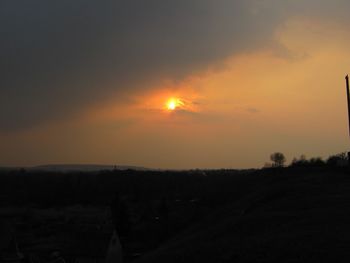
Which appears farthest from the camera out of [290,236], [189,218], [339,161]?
[189,218]

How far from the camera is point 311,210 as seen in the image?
21016mm

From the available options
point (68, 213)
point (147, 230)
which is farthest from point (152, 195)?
point (147, 230)

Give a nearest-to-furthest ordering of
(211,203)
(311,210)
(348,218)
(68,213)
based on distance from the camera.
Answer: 1. (348,218)
2. (311,210)
3. (211,203)
4. (68,213)

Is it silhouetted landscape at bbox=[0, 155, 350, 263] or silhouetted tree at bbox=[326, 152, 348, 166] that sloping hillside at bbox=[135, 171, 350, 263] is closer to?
silhouetted landscape at bbox=[0, 155, 350, 263]

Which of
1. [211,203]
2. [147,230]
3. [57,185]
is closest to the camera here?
[147,230]

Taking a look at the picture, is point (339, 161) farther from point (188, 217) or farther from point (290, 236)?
point (290, 236)

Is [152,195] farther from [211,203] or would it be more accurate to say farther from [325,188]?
[325,188]

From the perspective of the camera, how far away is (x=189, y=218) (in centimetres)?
6322

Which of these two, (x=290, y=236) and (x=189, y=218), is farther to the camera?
(x=189, y=218)

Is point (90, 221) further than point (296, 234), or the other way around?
point (90, 221)

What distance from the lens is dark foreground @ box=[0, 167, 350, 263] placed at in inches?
628

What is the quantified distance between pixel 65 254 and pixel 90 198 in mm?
67477

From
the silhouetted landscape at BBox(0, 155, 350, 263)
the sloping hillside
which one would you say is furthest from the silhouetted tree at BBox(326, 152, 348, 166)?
the sloping hillside

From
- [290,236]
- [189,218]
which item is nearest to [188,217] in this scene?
[189,218]
